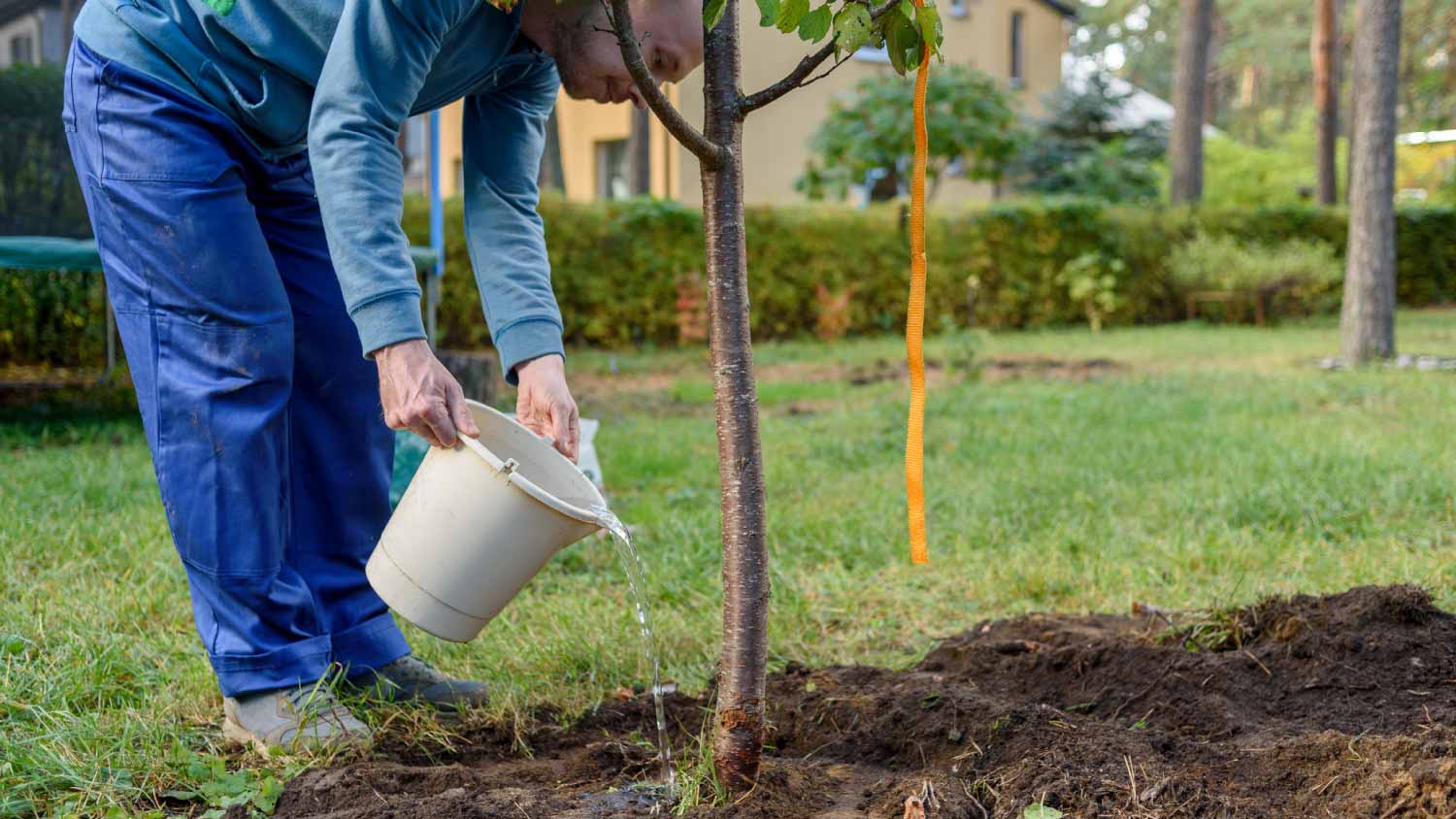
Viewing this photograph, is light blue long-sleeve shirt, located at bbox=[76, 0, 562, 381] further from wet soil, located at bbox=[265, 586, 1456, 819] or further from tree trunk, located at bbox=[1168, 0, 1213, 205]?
tree trunk, located at bbox=[1168, 0, 1213, 205]

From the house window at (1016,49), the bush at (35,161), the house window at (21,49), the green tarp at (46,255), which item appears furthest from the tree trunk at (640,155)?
the green tarp at (46,255)

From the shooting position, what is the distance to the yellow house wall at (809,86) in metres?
16.5

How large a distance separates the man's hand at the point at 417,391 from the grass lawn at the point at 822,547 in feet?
2.06

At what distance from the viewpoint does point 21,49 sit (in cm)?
637

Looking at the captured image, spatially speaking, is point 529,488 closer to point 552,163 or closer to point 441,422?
point 441,422

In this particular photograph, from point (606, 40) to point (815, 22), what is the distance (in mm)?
495

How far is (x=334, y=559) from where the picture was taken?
2400 millimetres

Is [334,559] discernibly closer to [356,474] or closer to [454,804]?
[356,474]

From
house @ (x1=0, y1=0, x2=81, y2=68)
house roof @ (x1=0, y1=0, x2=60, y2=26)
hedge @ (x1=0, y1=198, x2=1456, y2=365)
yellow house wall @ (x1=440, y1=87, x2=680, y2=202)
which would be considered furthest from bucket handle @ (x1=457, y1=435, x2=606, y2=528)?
yellow house wall @ (x1=440, y1=87, x2=680, y2=202)

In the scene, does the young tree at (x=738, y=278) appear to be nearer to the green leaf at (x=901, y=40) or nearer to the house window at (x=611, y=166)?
the green leaf at (x=901, y=40)

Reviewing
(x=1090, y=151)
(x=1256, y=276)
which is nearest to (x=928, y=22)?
(x=1256, y=276)

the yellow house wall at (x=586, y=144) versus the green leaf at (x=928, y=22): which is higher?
the yellow house wall at (x=586, y=144)

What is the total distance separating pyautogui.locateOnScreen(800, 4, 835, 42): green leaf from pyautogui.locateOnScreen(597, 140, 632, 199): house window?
674 inches

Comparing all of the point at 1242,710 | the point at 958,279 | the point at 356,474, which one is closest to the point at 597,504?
the point at 356,474
